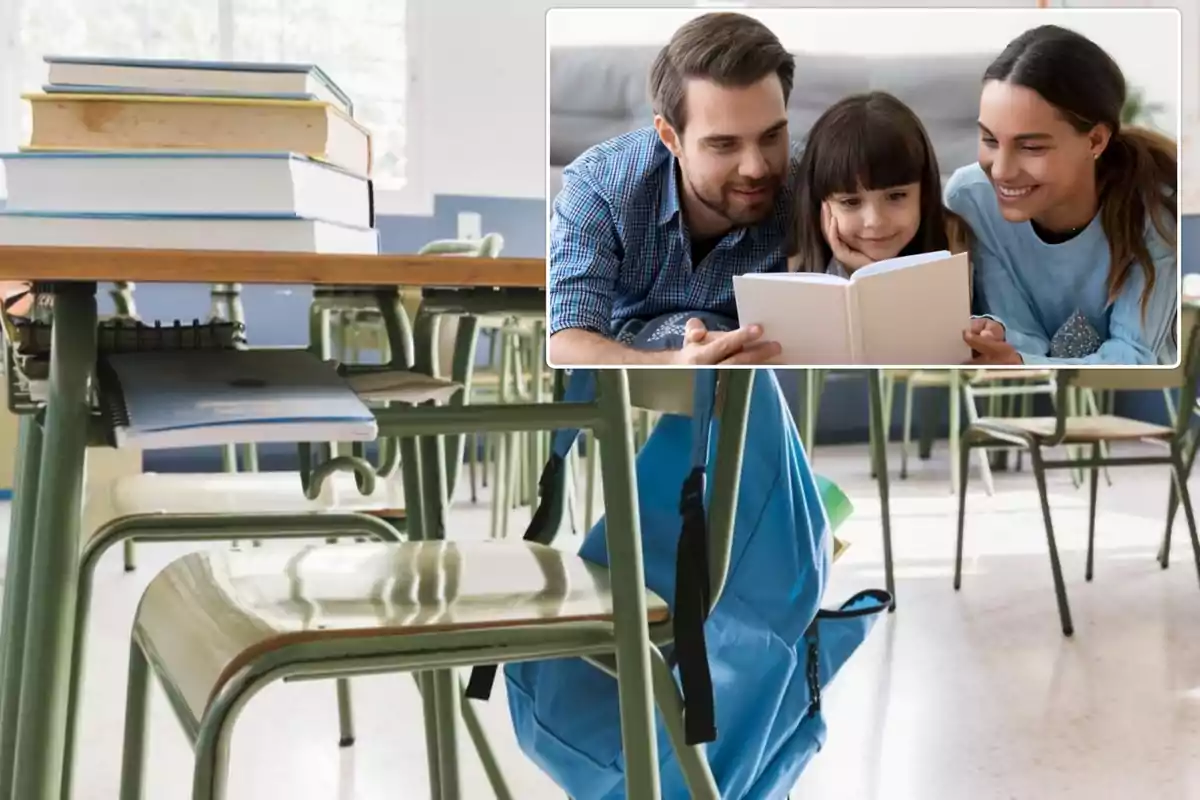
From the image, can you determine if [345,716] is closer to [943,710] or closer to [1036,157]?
[943,710]

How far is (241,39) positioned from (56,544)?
4234mm

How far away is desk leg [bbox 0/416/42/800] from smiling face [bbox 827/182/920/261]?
0.69 metres

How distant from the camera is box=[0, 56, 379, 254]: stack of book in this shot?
670mm

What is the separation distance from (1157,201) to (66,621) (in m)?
0.60

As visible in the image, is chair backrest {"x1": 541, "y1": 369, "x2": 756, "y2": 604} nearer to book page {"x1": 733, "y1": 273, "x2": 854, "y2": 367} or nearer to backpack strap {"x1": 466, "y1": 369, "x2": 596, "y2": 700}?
backpack strap {"x1": 466, "y1": 369, "x2": 596, "y2": 700}

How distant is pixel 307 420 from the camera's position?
25.7 inches

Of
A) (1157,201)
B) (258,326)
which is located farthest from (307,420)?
(258,326)

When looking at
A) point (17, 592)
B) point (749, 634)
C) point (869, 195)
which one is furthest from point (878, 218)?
point (17, 592)

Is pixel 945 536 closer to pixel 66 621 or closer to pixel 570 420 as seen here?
pixel 570 420

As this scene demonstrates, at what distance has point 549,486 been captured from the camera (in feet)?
3.50

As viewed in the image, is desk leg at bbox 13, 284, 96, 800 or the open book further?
desk leg at bbox 13, 284, 96, 800

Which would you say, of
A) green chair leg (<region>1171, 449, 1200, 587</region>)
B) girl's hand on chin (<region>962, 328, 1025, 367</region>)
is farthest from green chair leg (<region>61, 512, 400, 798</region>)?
green chair leg (<region>1171, 449, 1200, 587</region>)

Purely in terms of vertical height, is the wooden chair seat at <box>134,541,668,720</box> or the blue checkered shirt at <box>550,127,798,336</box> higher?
the blue checkered shirt at <box>550,127,798,336</box>

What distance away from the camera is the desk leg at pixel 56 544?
651 mm
